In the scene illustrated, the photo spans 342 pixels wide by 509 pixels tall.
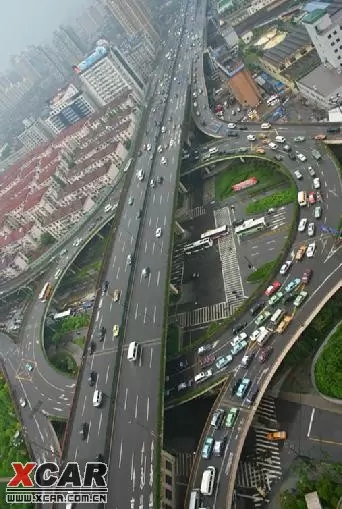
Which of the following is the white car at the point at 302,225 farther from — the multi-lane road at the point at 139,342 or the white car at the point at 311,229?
the multi-lane road at the point at 139,342

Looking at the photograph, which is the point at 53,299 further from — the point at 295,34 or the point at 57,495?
the point at 295,34

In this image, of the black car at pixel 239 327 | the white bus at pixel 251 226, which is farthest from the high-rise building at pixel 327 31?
the black car at pixel 239 327

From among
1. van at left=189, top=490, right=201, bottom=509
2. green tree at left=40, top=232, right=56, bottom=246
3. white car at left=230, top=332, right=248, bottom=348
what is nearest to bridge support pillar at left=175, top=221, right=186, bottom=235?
white car at left=230, top=332, right=248, bottom=348

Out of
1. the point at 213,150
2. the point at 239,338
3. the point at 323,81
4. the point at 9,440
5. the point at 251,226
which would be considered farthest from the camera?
the point at 213,150

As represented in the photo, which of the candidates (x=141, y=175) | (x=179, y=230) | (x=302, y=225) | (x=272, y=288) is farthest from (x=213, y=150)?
(x=272, y=288)

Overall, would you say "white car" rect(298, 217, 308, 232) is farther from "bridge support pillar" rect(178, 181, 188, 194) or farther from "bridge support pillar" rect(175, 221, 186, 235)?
"bridge support pillar" rect(178, 181, 188, 194)

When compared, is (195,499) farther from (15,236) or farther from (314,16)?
(15,236)
